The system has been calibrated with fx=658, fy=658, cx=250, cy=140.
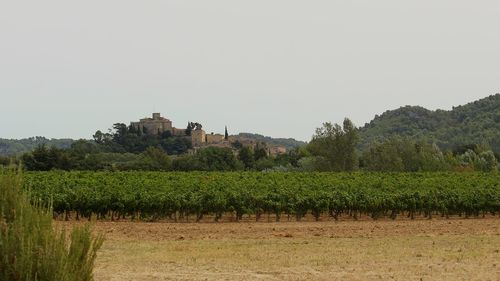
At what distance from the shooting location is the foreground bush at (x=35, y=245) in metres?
6.67

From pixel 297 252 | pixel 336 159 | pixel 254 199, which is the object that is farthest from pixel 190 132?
pixel 297 252

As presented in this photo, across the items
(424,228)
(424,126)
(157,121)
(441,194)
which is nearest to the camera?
(424,228)

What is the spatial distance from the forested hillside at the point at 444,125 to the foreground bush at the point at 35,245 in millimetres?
128722

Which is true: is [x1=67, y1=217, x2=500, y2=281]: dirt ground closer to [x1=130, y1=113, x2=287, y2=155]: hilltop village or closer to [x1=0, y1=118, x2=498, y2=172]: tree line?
[x1=0, y1=118, x2=498, y2=172]: tree line

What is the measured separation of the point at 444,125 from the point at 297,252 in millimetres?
156095

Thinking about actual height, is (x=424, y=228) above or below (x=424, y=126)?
below

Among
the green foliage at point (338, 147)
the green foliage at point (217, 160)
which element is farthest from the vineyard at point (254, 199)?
the green foliage at point (217, 160)

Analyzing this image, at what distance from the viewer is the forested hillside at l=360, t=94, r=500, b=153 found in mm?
139337

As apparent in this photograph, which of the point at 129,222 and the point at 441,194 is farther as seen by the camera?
the point at 441,194

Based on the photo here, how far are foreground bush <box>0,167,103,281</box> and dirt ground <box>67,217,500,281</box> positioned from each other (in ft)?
21.4

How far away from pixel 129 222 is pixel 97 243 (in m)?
22.8

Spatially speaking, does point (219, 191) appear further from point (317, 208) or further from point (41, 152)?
point (41, 152)

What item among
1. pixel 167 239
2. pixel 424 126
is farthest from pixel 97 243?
pixel 424 126

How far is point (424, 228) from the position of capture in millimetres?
27625
